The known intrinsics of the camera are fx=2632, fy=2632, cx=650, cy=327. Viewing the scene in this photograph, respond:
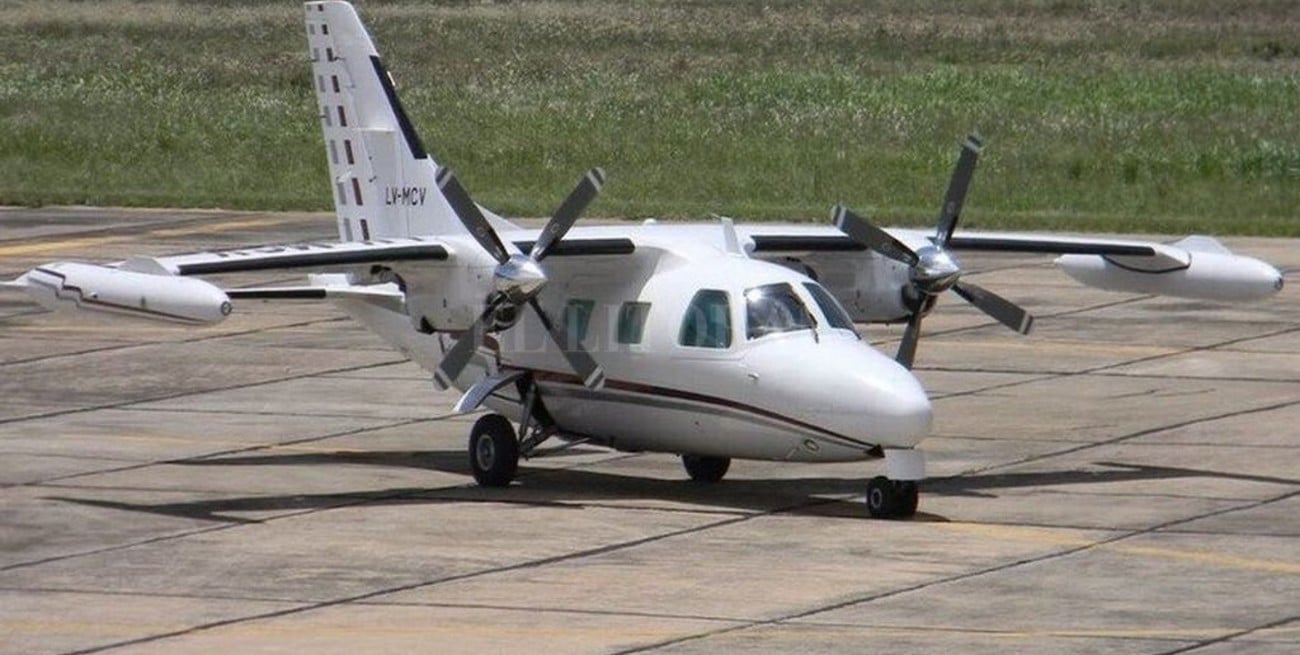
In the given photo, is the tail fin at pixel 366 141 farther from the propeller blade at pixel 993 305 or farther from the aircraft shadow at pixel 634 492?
the propeller blade at pixel 993 305

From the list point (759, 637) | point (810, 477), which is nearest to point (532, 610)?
point (759, 637)

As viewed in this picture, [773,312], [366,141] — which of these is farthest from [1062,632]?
[366,141]

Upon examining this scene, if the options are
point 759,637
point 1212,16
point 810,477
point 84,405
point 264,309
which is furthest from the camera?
point 1212,16

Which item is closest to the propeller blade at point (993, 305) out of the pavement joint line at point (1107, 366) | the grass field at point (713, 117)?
the pavement joint line at point (1107, 366)

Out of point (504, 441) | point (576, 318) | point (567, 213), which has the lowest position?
point (504, 441)

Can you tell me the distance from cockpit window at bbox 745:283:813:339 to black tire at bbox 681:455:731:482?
7.01 ft

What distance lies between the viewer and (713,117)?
64.9 metres

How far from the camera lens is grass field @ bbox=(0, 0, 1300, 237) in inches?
2148

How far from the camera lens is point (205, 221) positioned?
5222cm

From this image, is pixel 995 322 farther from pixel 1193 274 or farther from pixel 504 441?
pixel 504 441

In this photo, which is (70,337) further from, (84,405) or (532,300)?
(532,300)

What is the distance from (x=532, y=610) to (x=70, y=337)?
750 inches

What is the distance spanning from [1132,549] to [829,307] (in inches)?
156

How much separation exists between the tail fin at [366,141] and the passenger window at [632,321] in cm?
338
